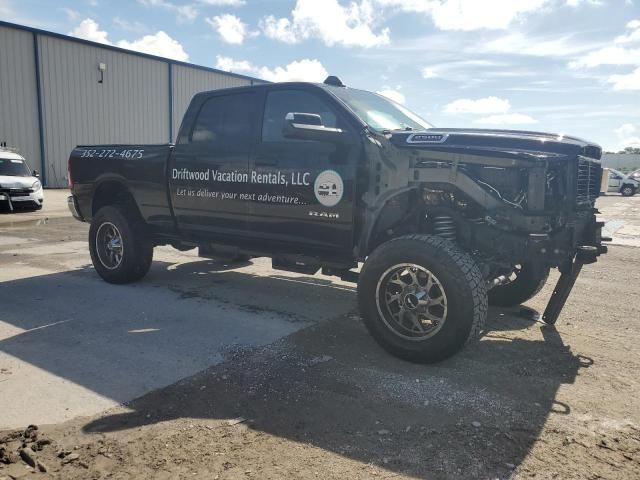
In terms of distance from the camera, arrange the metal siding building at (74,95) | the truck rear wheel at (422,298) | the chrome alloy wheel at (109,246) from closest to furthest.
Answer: the truck rear wheel at (422,298) → the chrome alloy wheel at (109,246) → the metal siding building at (74,95)

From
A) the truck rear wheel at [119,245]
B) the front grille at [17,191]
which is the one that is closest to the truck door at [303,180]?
the truck rear wheel at [119,245]

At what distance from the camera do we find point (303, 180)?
4.62 metres

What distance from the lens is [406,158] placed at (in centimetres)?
413

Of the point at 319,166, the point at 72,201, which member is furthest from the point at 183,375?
the point at 72,201

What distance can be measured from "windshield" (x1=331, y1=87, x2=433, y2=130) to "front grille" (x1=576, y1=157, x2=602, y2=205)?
1.54m

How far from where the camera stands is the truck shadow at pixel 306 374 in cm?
281

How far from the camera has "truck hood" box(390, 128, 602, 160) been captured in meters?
3.82

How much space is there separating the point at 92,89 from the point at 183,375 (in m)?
24.0

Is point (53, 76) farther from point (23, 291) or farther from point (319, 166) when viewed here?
point (319, 166)

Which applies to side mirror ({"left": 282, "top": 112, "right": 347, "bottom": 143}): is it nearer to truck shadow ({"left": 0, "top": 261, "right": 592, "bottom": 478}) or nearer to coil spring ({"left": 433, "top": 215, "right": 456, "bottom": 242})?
coil spring ({"left": 433, "top": 215, "right": 456, "bottom": 242})

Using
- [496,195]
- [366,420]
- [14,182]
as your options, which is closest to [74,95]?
[14,182]

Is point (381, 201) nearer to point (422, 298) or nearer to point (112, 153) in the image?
point (422, 298)

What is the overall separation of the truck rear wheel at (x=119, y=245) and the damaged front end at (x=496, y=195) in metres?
2.90

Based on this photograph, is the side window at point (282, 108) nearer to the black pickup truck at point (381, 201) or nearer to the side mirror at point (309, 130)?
the black pickup truck at point (381, 201)
